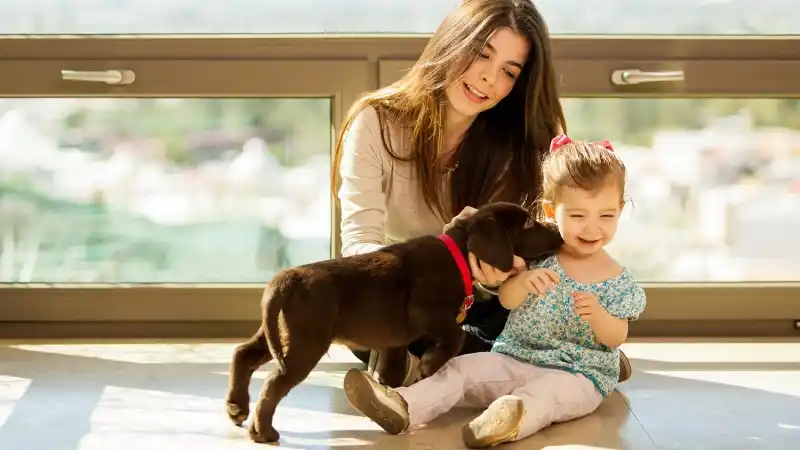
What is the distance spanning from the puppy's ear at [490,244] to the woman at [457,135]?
0.17 m

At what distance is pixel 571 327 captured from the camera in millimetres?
2029

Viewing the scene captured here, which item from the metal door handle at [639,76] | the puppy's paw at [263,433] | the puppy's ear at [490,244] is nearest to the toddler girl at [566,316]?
the puppy's ear at [490,244]

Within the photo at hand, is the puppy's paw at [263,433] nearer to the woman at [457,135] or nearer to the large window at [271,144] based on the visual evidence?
the woman at [457,135]

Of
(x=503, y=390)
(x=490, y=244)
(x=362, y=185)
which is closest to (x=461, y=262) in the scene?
(x=490, y=244)

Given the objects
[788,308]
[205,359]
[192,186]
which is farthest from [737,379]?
[192,186]

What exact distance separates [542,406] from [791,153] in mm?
1268

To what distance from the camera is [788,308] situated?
2705 mm

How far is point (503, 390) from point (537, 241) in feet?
0.97

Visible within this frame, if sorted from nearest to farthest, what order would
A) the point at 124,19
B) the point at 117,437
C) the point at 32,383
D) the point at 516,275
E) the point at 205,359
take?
the point at 117,437
the point at 516,275
the point at 32,383
the point at 205,359
the point at 124,19

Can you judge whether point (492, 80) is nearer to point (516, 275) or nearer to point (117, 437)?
point (516, 275)

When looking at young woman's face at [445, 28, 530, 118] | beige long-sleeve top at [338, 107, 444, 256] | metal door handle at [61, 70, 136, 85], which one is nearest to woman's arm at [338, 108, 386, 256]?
beige long-sleeve top at [338, 107, 444, 256]

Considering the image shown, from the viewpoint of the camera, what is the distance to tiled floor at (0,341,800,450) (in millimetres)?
1829

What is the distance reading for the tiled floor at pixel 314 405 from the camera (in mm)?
1829

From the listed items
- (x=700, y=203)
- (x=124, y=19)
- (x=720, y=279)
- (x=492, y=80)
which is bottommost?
(x=720, y=279)
